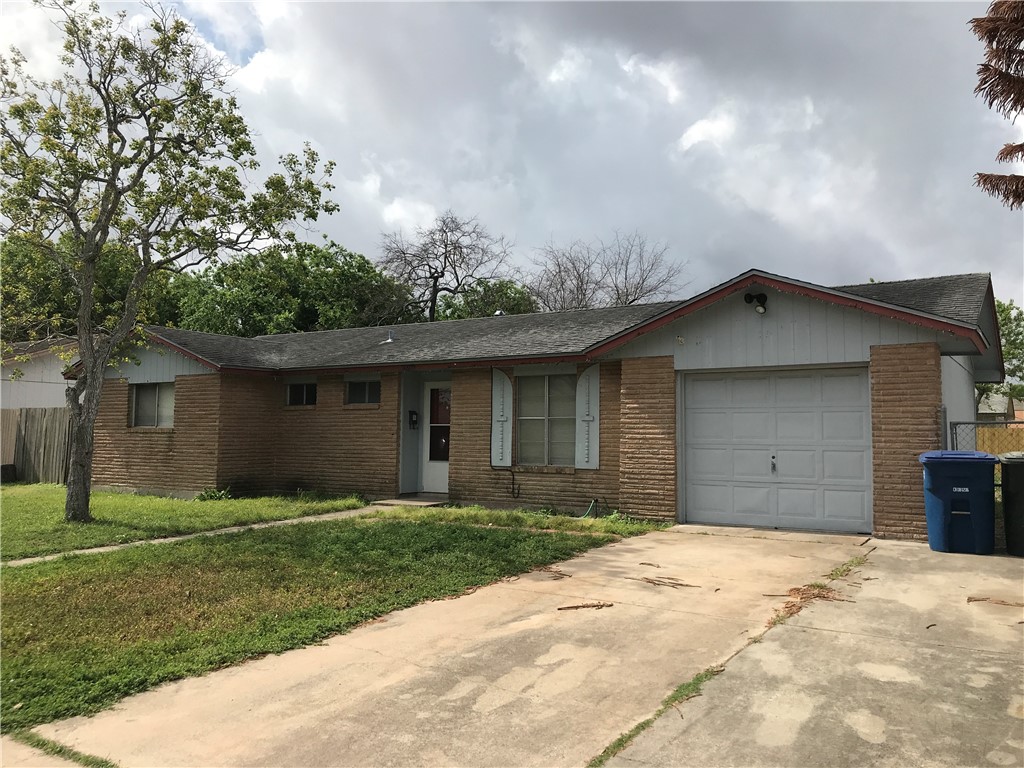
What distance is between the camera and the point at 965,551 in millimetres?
8477

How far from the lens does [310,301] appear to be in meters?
Answer: 35.2

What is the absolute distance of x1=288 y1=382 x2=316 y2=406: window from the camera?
1616cm

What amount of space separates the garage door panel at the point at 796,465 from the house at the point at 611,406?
0.02m

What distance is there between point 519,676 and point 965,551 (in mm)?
6655

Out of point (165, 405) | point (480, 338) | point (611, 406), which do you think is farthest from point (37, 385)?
point (611, 406)

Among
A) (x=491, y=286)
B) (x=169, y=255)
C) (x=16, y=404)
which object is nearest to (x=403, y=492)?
(x=169, y=255)

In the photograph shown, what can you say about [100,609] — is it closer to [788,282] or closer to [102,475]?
[788,282]

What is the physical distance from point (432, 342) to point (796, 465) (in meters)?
8.23

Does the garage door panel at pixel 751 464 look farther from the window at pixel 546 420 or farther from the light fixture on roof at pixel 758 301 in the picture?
the window at pixel 546 420

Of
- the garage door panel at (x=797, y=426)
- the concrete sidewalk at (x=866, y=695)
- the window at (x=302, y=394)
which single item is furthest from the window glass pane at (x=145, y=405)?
the concrete sidewalk at (x=866, y=695)

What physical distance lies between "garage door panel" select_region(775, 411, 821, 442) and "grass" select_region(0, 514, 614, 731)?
3.21 metres

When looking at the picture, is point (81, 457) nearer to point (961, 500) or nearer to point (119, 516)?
point (119, 516)

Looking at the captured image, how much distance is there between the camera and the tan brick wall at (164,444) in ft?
50.4

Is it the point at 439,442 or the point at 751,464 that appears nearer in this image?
the point at 751,464
